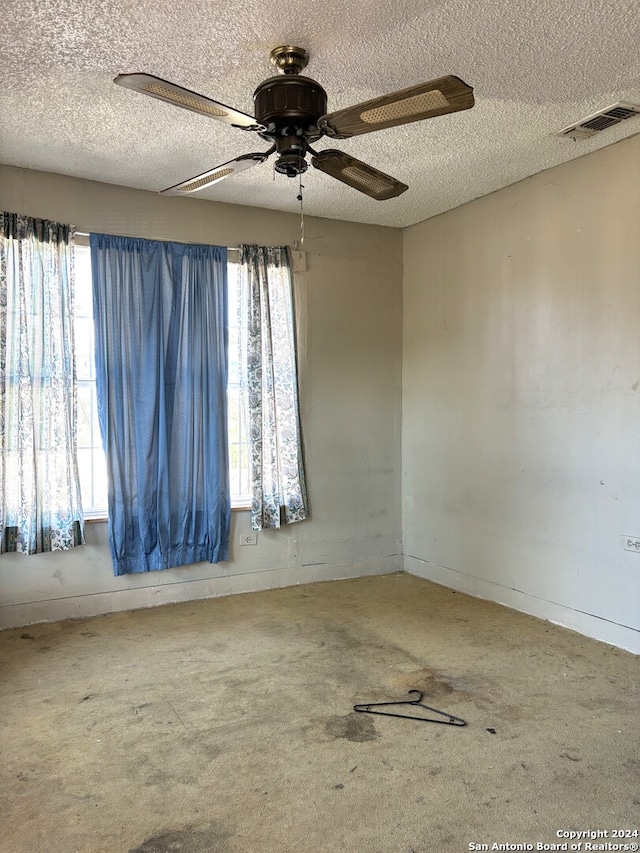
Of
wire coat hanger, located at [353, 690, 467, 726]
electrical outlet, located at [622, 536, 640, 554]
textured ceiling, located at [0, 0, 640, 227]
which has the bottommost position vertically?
wire coat hanger, located at [353, 690, 467, 726]

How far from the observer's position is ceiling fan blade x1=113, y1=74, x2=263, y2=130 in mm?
1952

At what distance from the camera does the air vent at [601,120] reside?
10.3 ft

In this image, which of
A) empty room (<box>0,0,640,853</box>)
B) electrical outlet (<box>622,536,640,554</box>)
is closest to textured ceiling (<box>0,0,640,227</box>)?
empty room (<box>0,0,640,853</box>)

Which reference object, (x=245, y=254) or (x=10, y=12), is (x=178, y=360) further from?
(x=10, y=12)

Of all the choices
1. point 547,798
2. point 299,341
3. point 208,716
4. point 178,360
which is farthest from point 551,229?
point 208,716

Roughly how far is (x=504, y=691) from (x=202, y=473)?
2.49 m

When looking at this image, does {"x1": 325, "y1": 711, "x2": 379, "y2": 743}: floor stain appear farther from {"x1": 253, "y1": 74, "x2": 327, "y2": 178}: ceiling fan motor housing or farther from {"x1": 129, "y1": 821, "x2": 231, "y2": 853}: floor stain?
{"x1": 253, "y1": 74, "x2": 327, "y2": 178}: ceiling fan motor housing

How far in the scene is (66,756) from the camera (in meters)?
2.49

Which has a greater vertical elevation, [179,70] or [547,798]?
[179,70]

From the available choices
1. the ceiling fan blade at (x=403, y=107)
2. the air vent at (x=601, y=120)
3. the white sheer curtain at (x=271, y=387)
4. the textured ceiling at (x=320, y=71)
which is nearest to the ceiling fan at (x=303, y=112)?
the ceiling fan blade at (x=403, y=107)

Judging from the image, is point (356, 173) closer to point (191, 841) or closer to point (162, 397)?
point (162, 397)

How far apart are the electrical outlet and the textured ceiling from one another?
7.46 ft

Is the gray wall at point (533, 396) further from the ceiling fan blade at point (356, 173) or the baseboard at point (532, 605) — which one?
the ceiling fan blade at point (356, 173)

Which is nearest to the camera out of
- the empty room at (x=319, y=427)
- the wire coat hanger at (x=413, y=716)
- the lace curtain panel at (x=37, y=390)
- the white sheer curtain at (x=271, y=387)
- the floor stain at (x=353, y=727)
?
the empty room at (x=319, y=427)
